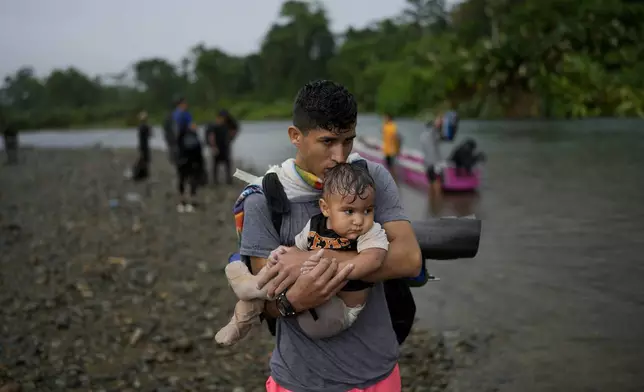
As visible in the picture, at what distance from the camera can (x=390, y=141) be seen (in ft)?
56.2

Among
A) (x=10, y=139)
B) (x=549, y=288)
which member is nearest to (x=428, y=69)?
(x=10, y=139)

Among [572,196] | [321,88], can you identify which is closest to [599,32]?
[572,196]

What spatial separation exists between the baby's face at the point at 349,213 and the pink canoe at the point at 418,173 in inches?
398

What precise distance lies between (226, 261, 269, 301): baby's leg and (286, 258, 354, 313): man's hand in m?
0.13

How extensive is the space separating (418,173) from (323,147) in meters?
15.0

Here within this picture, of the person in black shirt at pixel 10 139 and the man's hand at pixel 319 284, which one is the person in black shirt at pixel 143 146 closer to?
the person in black shirt at pixel 10 139

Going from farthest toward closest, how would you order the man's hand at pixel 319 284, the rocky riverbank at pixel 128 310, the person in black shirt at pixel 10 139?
1. the person in black shirt at pixel 10 139
2. the rocky riverbank at pixel 128 310
3. the man's hand at pixel 319 284

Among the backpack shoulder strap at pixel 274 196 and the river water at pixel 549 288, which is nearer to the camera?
the backpack shoulder strap at pixel 274 196

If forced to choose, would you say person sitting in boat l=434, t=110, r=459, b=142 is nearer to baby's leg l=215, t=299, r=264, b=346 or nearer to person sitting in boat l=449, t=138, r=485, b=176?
person sitting in boat l=449, t=138, r=485, b=176

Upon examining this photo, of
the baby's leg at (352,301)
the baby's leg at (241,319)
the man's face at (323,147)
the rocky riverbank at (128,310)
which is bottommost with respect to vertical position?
the rocky riverbank at (128,310)

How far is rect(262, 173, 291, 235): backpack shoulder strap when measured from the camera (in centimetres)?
217

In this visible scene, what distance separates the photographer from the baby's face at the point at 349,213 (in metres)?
2.09

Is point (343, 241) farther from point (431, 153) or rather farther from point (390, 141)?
point (390, 141)

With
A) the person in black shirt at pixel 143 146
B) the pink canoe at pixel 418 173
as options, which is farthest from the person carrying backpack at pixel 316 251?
the person in black shirt at pixel 143 146
